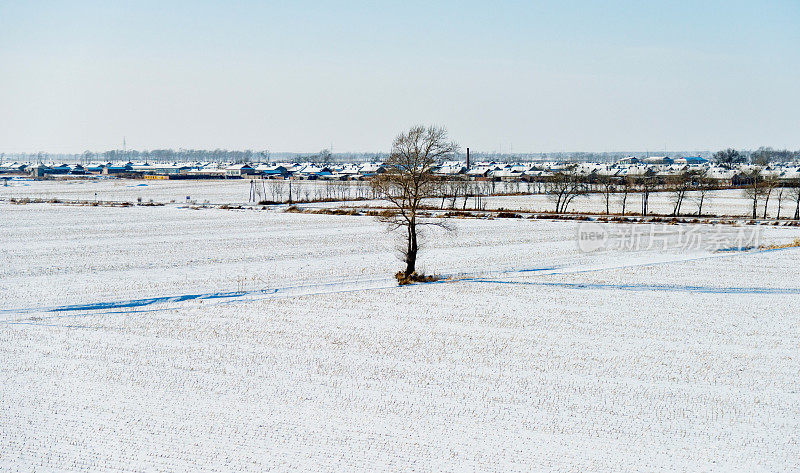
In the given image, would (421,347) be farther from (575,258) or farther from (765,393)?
(575,258)

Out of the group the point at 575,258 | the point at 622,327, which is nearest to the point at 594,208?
the point at 575,258

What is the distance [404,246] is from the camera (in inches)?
1671

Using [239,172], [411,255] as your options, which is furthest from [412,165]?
[239,172]

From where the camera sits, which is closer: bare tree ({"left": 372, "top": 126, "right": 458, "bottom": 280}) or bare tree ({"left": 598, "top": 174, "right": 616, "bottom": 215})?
bare tree ({"left": 372, "top": 126, "right": 458, "bottom": 280})

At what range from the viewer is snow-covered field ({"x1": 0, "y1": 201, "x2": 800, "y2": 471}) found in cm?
1338

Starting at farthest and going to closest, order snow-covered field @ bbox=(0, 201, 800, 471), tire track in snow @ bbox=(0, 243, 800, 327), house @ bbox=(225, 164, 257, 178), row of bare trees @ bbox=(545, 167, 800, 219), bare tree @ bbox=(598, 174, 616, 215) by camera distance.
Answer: house @ bbox=(225, 164, 257, 178), bare tree @ bbox=(598, 174, 616, 215), row of bare trees @ bbox=(545, 167, 800, 219), tire track in snow @ bbox=(0, 243, 800, 327), snow-covered field @ bbox=(0, 201, 800, 471)

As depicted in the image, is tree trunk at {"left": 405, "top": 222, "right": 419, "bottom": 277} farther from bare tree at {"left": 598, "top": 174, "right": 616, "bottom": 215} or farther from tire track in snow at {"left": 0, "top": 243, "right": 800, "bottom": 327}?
bare tree at {"left": 598, "top": 174, "right": 616, "bottom": 215}

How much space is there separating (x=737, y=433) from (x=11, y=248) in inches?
1678

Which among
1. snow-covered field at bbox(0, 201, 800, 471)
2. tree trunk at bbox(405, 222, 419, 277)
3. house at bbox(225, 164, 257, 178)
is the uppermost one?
house at bbox(225, 164, 257, 178)

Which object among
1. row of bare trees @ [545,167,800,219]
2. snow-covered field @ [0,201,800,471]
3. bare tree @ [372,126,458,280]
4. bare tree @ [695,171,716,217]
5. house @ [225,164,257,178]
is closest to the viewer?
snow-covered field @ [0,201,800,471]

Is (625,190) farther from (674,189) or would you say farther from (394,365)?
(394,365)

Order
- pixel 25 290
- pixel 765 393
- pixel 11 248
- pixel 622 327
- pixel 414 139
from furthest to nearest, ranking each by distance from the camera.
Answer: pixel 11 248 < pixel 414 139 < pixel 25 290 < pixel 622 327 < pixel 765 393

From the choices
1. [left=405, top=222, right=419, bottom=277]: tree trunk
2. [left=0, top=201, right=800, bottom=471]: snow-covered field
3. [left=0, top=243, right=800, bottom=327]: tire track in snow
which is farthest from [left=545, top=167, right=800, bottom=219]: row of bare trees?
[left=405, top=222, right=419, bottom=277]: tree trunk

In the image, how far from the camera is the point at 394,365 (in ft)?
61.7
